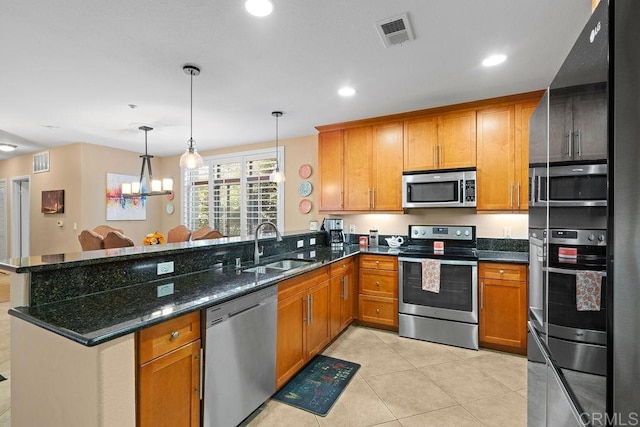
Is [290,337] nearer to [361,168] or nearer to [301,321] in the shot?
[301,321]

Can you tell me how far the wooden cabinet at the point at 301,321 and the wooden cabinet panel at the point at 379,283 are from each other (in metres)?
0.80

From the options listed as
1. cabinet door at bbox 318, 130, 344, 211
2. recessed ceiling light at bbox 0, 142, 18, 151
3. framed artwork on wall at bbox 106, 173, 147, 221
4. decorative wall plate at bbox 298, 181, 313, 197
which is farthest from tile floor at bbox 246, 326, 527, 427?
recessed ceiling light at bbox 0, 142, 18, 151

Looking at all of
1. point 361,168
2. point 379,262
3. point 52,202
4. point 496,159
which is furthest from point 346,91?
point 52,202

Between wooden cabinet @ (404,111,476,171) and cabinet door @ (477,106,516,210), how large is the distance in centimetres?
10

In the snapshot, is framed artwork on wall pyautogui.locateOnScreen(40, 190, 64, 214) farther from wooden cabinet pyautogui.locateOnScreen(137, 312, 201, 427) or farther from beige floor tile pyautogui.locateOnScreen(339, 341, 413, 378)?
beige floor tile pyautogui.locateOnScreen(339, 341, 413, 378)

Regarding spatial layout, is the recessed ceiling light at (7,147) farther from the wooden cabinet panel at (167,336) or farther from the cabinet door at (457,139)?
the cabinet door at (457,139)

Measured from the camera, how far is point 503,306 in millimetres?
3002

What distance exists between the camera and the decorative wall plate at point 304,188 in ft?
15.9

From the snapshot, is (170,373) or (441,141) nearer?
(170,373)

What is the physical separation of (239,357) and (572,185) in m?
1.87

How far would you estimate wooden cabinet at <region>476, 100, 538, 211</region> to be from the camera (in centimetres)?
319

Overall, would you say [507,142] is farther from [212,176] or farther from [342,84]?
[212,176]

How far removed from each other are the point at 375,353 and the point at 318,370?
678 millimetres

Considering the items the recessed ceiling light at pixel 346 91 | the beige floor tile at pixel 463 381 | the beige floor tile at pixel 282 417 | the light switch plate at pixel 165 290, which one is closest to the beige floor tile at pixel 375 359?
the beige floor tile at pixel 463 381
